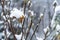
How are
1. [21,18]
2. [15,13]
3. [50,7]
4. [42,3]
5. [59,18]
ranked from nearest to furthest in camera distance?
[21,18], [15,13], [59,18], [50,7], [42,3]

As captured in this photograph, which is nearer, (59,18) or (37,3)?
(59,18)

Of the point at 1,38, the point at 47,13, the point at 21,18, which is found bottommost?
the point at 1,38

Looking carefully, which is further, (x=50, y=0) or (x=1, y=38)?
(x=50, y=0)

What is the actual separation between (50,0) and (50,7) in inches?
7.5

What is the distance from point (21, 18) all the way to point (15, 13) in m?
0.19

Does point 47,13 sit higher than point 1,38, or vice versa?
point 47,13

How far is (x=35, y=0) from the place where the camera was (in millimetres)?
3738

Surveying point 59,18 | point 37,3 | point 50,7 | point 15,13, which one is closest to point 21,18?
point 15,13

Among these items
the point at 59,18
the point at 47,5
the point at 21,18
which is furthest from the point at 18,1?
the point at 21,18

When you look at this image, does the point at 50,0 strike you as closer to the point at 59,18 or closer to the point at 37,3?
the point at 37,3

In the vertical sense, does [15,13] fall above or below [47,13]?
above

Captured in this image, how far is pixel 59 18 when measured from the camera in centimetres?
286

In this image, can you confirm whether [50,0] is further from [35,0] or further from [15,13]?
[15,13]

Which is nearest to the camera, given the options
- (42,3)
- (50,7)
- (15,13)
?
(15,13)
